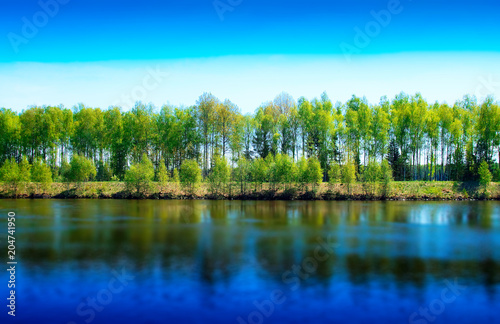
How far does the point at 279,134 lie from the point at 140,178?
91.1ft

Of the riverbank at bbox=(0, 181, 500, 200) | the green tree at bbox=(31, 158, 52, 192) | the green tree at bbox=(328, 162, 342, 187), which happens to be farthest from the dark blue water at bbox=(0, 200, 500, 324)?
the green tree at bbox=(31, 158, 52, 192)

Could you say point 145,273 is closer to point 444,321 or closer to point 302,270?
point 302,270

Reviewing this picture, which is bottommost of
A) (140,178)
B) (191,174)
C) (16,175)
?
(140,178)

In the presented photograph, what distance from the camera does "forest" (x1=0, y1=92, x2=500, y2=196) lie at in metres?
66.1

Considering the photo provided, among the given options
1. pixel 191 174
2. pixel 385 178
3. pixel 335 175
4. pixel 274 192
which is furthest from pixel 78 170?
pixel 385 178

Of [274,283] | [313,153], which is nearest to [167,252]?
[274,283]

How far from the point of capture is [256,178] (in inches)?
2500

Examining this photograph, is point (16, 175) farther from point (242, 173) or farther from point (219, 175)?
point (242, 173)

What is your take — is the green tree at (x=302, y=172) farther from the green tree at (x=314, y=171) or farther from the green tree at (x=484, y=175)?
the green tree at (x=484, y=175)

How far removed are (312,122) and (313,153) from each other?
607cm

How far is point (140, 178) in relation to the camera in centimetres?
6372

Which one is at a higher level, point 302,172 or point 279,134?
point 279,134

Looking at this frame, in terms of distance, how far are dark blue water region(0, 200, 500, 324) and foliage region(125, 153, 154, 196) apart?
33.0 m

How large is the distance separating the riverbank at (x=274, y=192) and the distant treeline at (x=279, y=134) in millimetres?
6080
